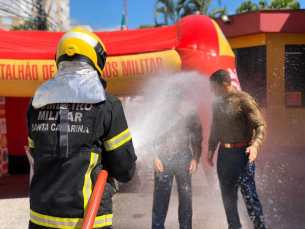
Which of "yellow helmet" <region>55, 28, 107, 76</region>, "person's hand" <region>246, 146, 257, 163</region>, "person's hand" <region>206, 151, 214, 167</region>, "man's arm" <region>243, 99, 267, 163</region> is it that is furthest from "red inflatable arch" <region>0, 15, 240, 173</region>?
"yellow helmet" <region>55, 28, 107, 76</region>

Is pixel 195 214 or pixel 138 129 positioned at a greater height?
pixel 138 129

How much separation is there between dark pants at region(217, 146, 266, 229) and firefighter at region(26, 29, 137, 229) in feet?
7.01

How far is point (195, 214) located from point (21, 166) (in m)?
4.56

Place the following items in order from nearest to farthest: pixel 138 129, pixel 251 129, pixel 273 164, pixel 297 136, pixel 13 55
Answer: pixel 251 129
pixel 138 129
pixel 13 55
pixel 273 164
pixel 297 136

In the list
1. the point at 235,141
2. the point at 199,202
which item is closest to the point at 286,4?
the point at 199,202

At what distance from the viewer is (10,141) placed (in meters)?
7.80

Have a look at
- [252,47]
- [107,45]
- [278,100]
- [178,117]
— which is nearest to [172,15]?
[252,47]

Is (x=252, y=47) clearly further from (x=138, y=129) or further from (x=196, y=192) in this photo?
(x=138, y=129)

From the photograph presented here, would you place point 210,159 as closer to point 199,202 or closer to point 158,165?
point 158,165

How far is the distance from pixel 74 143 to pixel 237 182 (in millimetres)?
2448

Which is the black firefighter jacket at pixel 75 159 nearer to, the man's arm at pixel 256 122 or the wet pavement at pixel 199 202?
the man's arm at pixel 256 122

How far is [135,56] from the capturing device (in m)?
5.12

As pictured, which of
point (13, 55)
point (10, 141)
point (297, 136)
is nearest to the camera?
point (13, 55)

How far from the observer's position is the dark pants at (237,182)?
3719 mm
